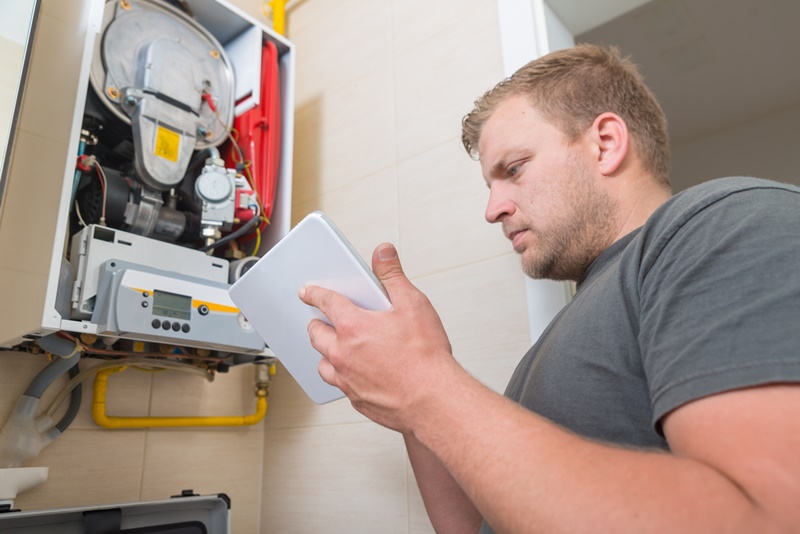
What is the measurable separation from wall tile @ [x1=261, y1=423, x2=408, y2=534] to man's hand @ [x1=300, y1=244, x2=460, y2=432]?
0.77 meters

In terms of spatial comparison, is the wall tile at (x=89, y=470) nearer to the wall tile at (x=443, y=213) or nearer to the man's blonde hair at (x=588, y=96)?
the wall tile at (x=443, y=213)

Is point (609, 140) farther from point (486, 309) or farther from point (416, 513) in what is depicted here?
point (416, 513)

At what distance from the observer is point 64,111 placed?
1.13 meters

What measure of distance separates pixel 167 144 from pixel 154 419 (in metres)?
0.66

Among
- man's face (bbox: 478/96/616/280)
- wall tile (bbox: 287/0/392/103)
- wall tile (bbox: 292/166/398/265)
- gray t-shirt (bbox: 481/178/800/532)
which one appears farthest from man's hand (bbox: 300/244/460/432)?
wall tile (bbox: 287/0/392/103)

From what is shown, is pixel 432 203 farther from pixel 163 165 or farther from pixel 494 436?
pixel 494 436

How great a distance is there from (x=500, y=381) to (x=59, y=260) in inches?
35.0

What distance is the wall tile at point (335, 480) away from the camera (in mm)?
1332

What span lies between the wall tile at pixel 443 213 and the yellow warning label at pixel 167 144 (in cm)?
56

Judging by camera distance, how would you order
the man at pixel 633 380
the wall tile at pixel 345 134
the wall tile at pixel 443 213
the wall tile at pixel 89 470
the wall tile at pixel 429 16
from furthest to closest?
the wall tile at pixel 345 134
the wall tile at pixel 429 16
the wall tile at pixel 443 213
the wall tile at pixel 89 470
the man at pixel 633 380

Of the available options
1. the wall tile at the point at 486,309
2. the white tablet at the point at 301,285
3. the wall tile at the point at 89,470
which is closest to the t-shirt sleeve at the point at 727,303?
the white tablet at the point at 301,285

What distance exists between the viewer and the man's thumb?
26.2 inches

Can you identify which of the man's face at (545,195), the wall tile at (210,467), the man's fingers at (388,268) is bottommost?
the wall tile at (210,467)

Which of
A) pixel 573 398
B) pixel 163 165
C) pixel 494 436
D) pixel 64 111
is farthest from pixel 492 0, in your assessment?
pixel 494 436
